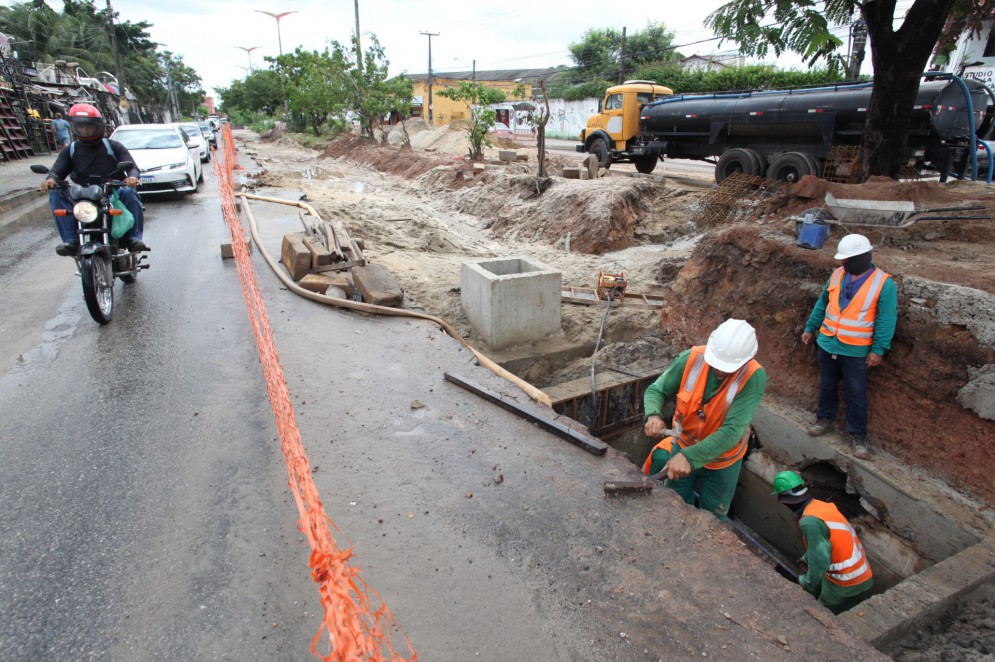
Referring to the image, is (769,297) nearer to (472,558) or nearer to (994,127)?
(472,558)

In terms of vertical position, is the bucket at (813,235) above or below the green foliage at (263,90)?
below

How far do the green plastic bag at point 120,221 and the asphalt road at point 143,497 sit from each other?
832 millimetres

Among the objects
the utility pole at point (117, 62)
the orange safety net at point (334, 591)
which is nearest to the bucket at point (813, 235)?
the orange safety net at point (334, 591)

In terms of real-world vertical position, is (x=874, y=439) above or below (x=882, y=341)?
below

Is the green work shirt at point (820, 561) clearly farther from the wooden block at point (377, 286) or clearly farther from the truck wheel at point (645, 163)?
the truck wheel at point (645, 163)

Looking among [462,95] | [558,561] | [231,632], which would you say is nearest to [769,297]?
[558,561]

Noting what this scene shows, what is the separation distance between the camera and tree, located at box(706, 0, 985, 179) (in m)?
→ 6.50

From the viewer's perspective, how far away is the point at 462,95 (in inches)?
786

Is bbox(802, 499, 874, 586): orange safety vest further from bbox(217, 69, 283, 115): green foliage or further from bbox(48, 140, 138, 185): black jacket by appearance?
bbox(217, 69, 283, 115): green foliage

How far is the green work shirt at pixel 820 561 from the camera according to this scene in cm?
362

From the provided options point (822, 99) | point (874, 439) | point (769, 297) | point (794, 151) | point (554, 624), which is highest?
point (822, 99)

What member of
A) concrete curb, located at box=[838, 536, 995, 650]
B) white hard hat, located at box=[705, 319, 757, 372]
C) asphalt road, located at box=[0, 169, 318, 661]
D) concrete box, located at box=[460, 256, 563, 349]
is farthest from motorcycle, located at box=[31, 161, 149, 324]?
concrete curb, located at box=[838, 536, 995, 650]

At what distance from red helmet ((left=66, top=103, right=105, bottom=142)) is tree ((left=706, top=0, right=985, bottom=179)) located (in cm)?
739

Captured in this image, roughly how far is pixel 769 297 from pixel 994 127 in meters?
8.05
